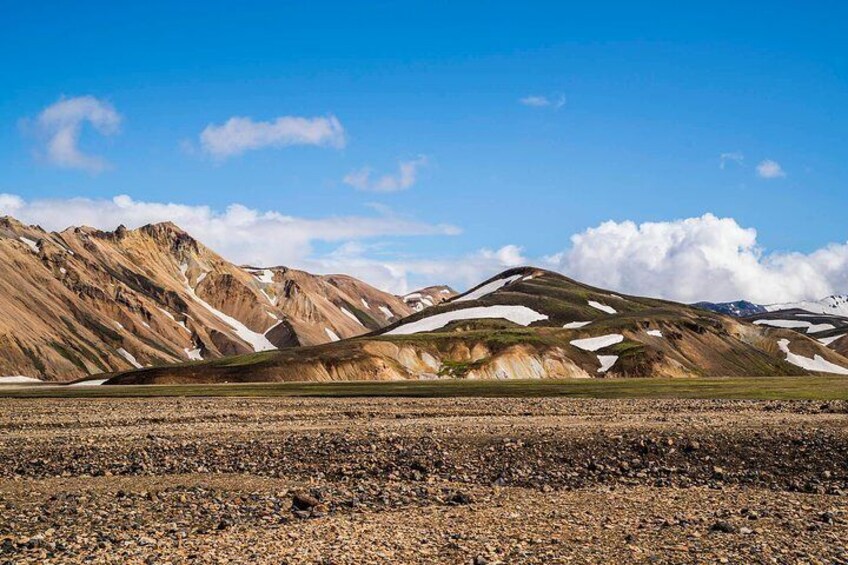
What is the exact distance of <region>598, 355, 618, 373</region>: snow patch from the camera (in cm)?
15212

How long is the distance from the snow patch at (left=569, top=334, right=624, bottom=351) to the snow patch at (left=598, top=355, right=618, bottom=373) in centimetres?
458

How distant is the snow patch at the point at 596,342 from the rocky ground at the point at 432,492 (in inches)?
4588

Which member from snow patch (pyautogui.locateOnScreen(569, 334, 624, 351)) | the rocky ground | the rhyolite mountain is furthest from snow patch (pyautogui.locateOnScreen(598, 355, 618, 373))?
the rocky ground

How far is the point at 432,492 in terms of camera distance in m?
25.9

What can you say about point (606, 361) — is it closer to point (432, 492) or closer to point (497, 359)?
point (497, 359)

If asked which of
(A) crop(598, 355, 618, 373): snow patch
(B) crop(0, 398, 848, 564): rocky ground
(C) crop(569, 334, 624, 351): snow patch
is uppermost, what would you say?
(C) crop(569, 334, 624, 351): snow patch

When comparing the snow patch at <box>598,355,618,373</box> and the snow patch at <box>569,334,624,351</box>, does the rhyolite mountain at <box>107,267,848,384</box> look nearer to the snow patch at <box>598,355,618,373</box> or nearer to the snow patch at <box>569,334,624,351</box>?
the snow patch at <box>569,334,624,351</box>

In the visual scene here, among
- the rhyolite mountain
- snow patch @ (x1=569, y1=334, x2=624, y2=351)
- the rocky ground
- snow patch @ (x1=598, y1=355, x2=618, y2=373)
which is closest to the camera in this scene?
the rocky ground

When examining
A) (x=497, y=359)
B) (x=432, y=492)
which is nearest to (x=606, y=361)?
(x=497, y=359)

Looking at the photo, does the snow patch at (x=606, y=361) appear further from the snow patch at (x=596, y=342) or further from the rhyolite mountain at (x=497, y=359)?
the snow patch at (x=596, y=342)

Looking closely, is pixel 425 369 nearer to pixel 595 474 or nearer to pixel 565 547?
pixel 595 474

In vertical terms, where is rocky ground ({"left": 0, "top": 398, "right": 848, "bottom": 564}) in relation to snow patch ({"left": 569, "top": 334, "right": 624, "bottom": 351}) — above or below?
below

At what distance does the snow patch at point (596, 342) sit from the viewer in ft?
536

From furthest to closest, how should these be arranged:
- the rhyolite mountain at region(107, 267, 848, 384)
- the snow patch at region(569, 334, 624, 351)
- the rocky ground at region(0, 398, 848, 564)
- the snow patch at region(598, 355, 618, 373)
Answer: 1. the snow patch at region(569, 334, 624, 351)
2. the snow patch at region(598, 355, 618, 373)
3. the rhyolite mountain at region(107, 267, 848, 384)
4. the rocky ground at region(0, 398, 848, 564)
